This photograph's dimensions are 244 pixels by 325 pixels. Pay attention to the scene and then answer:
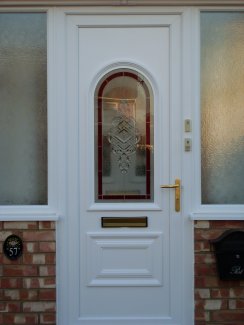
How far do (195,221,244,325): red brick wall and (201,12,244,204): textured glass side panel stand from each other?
234 mm

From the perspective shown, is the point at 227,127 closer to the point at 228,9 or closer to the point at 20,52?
the point at 228,9

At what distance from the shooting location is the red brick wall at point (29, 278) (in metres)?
4.04

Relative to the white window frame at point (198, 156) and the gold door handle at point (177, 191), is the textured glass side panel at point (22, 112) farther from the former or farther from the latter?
the white window frame at point (198, 156)

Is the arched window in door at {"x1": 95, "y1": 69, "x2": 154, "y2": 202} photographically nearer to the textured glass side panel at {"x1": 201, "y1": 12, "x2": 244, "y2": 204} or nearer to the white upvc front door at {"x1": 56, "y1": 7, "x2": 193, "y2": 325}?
the white upvc front door at {"x1": 56, "y1": 7, "x2": 193, "y2": 325}

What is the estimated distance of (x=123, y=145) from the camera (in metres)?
4.12

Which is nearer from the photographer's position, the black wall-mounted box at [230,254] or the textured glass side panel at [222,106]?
the black wall-mounted box at [230,254]

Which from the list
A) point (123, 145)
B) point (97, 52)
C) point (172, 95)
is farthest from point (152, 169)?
point (97, 52)

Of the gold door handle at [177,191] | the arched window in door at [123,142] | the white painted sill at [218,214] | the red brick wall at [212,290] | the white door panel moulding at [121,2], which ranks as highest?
the white door panel moulding at [121,2]

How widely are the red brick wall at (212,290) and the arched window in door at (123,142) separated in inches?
22.5

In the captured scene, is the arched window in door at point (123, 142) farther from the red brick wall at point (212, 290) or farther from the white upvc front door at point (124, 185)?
the red brick wall at point (212, 290)

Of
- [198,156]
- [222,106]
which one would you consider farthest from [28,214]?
[222,106]

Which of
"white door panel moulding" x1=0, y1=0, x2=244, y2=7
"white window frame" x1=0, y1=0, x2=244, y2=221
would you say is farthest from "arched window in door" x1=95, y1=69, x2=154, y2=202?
"white door panel moulding" x1=0, y1=0, x2=244, y2=7

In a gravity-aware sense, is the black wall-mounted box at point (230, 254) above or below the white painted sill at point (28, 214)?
below

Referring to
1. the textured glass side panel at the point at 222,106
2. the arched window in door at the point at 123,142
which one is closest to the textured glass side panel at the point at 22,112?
the arched window in door at the point at 123,142
